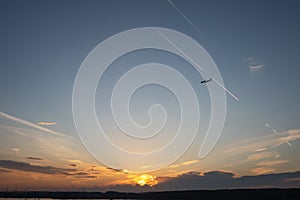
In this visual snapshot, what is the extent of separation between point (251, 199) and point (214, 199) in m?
31.6

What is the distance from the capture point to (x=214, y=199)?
18050cm

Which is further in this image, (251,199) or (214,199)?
(214,199)

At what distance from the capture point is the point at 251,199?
152875 millimetres
